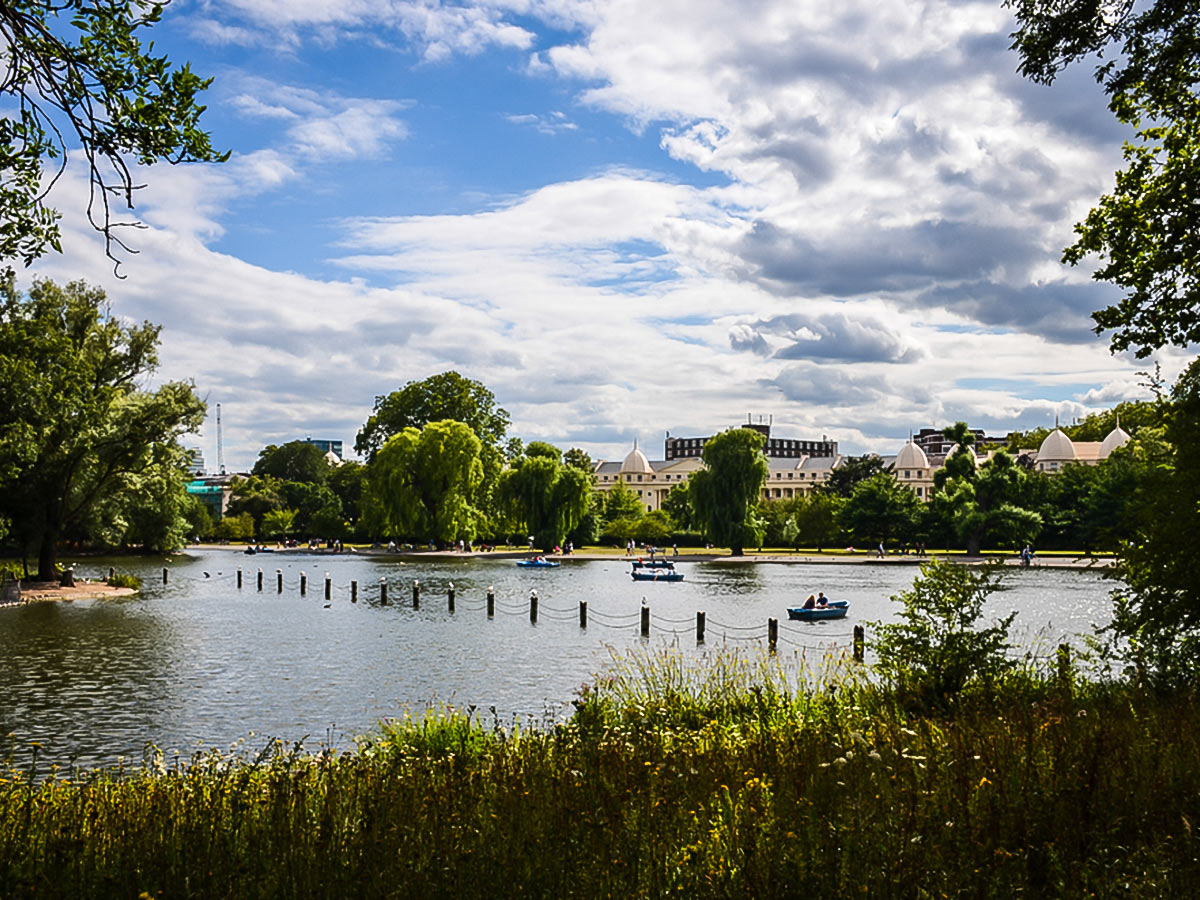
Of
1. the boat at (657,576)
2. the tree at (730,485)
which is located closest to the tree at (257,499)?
the tree at (730,485)

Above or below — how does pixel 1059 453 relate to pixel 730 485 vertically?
above

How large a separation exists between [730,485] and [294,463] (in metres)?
80.7

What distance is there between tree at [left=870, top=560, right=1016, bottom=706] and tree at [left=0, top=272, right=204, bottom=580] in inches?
1249

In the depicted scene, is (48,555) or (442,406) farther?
(442,406)

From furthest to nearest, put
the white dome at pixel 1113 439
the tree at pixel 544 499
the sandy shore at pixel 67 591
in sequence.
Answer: the white dome at pixel 1113 439, the tree at pixel 544 499, the sandy shore at pixel 67 591

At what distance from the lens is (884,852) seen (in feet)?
15.9

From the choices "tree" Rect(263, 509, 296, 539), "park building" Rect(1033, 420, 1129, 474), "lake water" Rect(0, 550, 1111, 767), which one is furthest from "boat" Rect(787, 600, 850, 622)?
"park building" Rect(1033, 420, 1129, 474)

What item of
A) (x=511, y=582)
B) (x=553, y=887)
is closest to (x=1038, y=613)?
(x=511, y=582)

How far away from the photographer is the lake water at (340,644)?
16.9 m

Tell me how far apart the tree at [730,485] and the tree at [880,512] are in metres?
12.2

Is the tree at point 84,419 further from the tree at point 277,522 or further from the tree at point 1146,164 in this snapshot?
the tree at point 277,522

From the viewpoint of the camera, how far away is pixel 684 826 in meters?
5.93

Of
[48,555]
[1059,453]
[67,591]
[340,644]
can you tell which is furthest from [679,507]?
[340,644]

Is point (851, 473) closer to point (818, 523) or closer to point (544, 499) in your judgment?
point (818, 523)
